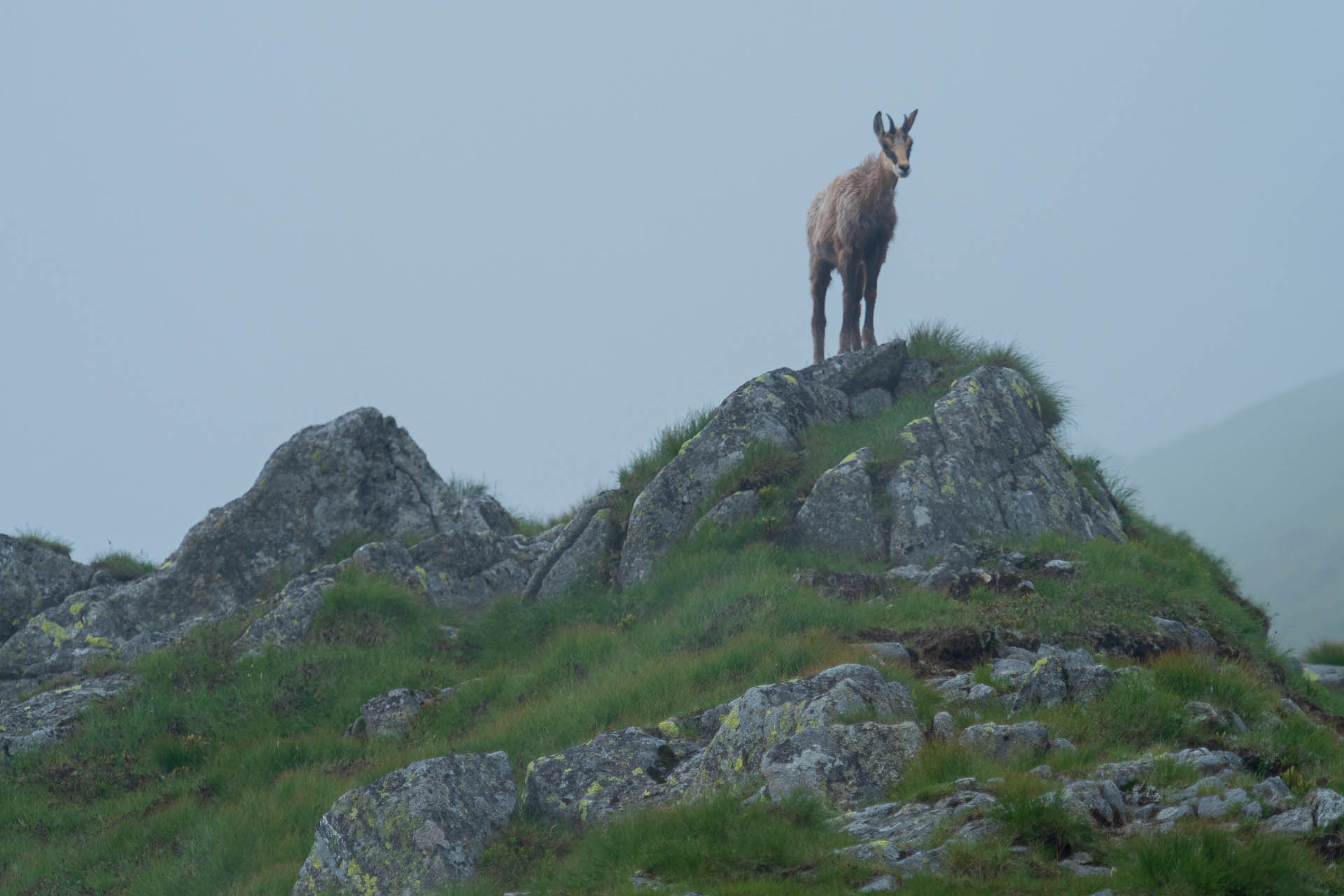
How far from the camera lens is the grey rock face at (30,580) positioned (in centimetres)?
1728

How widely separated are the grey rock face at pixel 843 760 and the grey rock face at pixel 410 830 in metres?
2.32

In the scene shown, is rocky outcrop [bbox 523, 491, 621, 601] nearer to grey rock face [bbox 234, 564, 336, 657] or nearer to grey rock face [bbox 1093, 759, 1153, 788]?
grey rock face [bbox 234, 564, 336, 657]

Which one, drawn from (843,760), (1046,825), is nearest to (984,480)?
(843,760)

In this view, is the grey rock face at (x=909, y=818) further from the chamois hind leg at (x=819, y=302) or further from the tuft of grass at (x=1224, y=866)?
the chamois hind leg at (x=819, y=302)

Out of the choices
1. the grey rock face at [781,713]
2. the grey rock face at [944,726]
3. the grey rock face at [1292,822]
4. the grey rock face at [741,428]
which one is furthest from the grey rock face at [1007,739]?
the grey rock face at [741,428]

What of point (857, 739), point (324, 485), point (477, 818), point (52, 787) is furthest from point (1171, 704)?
point (324, 485)

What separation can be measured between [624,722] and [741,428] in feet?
21.3

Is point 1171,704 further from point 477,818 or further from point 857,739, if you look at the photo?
point 477,818

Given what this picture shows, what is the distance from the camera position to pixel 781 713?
30.4 ft

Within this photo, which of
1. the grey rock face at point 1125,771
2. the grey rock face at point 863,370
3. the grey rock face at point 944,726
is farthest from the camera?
the grey rock face at point 863,370

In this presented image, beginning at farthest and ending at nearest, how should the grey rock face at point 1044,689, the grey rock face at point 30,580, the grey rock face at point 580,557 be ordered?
1. the grey rock face at point 30,580
2. the grey rock face at point 580,557
3. the grey rock face at point 1044,689

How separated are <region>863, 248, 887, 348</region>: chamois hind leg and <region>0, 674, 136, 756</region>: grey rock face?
40.6 ft

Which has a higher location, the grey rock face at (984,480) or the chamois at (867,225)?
the chamois at (867,225)

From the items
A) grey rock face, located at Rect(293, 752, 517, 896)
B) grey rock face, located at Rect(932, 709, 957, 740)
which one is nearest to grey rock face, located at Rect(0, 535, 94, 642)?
grey rock face, located at Rect(293, 752, 517, 896)
